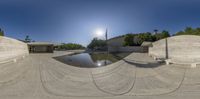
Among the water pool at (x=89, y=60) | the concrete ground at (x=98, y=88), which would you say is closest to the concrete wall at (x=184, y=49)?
the concrete ground at (x=98, y=88)

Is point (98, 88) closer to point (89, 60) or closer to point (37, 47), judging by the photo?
point (89, 60)

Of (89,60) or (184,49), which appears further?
(89,60)

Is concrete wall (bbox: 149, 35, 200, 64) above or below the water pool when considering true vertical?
above

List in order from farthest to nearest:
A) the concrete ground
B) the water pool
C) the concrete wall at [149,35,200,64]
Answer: the water pool
the concrete wall at [149,35,200,64]
the concrete ground

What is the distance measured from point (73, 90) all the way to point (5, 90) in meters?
2.63

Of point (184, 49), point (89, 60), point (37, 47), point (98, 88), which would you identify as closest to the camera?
point (98, 88)

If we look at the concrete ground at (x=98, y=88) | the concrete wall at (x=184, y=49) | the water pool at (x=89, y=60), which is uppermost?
the concrete wall at (x=184, y=49)

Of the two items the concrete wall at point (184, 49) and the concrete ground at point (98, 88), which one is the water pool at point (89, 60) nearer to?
the concrete ground at point (98, 88)

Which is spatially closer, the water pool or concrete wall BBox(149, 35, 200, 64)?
concrete wall BBox(149, 35, 200, 64)

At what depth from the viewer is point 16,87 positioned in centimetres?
616

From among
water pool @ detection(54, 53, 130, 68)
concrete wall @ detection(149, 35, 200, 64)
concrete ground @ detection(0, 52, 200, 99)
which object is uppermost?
concrete wall @ detection(149, 35, 200, 64)

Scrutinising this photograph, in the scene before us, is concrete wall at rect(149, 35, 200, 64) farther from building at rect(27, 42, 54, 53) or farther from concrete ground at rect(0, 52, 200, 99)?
building at rect(27, 42, 54, 53)

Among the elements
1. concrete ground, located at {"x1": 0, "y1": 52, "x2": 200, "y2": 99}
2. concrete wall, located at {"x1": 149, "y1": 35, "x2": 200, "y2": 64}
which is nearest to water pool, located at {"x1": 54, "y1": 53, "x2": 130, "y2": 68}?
concrete ground, located at {"x1": 0, "y1": 52, "x2": 200, "y2": 99}

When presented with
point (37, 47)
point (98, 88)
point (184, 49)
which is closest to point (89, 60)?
point (184, 49)
